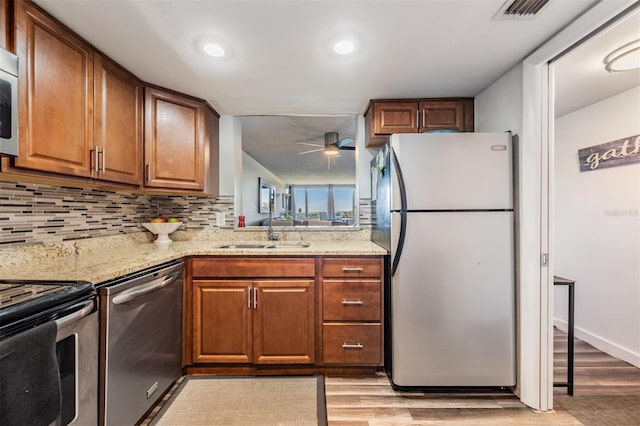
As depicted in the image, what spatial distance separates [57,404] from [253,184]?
4.61 metres

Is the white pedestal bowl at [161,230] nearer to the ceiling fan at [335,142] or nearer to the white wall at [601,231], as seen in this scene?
the ceiling fan at [335,142]

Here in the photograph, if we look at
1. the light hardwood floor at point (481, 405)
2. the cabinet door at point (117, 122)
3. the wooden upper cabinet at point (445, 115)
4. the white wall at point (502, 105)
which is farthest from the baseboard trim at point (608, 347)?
the cabinet door at point (117, 122)

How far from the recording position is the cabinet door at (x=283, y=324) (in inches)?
78.1

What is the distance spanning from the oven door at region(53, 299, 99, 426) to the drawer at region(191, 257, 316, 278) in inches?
30.7

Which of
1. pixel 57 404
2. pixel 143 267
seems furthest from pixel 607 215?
pixel 57 404

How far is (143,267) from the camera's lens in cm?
154

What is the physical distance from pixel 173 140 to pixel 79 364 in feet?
5.15

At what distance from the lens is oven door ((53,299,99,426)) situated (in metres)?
1.08

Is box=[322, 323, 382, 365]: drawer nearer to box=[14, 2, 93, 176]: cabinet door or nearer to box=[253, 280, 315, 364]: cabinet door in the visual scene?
box=[253, 280, 315, 364]: cabinet door

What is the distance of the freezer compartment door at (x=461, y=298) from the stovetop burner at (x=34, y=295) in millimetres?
1674

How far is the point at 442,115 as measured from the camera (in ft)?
7.46

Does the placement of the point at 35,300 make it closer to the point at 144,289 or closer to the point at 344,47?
the point at 144,289

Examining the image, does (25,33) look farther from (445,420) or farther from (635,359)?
(635,359)

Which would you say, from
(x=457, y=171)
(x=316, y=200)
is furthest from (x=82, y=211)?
(x=316, y=200)
